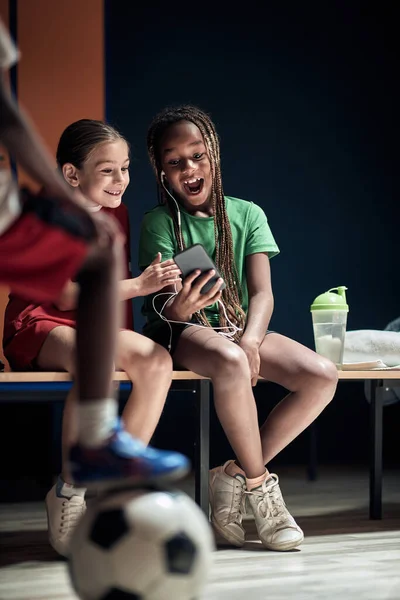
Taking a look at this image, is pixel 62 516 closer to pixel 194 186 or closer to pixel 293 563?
pixel 293 563

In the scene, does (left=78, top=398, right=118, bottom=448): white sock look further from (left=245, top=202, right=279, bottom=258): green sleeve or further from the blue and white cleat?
(left=245, top=202, right=279, bottom=258): green sleeve

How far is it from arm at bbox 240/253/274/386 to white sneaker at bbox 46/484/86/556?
0.54 meters

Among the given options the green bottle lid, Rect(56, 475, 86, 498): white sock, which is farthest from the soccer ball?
the green bottle lid

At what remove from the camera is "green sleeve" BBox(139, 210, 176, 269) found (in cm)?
228

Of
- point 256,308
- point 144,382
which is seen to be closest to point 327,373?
point 256,308

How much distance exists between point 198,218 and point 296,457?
2.05 meters

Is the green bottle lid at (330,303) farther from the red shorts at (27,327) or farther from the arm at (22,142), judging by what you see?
the arm at (22,142)

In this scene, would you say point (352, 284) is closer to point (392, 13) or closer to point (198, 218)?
point (392, 13)

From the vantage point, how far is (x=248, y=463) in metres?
2.00

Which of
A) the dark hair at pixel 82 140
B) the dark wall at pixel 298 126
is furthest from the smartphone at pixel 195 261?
the dark wall at pixel 298 126

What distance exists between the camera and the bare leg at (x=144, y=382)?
194 cm

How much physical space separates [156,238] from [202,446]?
1.93 ft

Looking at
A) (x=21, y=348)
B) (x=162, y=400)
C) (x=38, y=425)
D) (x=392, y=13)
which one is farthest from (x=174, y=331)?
(x=392, y=13)

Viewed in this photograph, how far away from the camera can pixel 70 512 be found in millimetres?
1869
